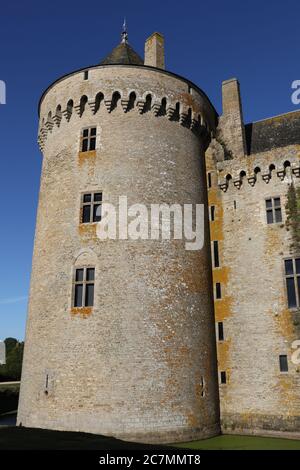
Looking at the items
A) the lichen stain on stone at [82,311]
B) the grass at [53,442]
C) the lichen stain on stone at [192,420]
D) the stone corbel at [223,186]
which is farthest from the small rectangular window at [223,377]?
the stone corbel at [223,186]

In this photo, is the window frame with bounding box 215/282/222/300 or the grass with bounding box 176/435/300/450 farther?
the window frame with bounding box 215/282/222/300

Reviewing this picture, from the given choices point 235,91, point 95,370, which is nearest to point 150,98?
point 235,91

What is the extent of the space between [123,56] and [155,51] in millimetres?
2536

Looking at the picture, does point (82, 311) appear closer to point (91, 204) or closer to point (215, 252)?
point (91, 204)

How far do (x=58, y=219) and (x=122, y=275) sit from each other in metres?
4.28

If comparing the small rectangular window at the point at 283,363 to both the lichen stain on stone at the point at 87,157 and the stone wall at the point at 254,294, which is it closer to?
the stone wall at the point at 254,294

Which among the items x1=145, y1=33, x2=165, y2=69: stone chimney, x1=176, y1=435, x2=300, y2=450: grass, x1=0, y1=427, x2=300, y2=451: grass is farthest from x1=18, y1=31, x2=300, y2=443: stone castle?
x1=0, y1=427, x2=300, y2=451: grass

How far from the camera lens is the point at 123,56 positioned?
21250mm

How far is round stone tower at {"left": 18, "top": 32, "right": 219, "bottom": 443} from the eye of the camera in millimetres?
15453

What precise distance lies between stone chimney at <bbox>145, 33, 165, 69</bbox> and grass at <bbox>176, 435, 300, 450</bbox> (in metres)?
19.1

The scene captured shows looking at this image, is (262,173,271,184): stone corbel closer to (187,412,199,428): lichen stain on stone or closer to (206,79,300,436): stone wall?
(206,79,300,436): stone wall
